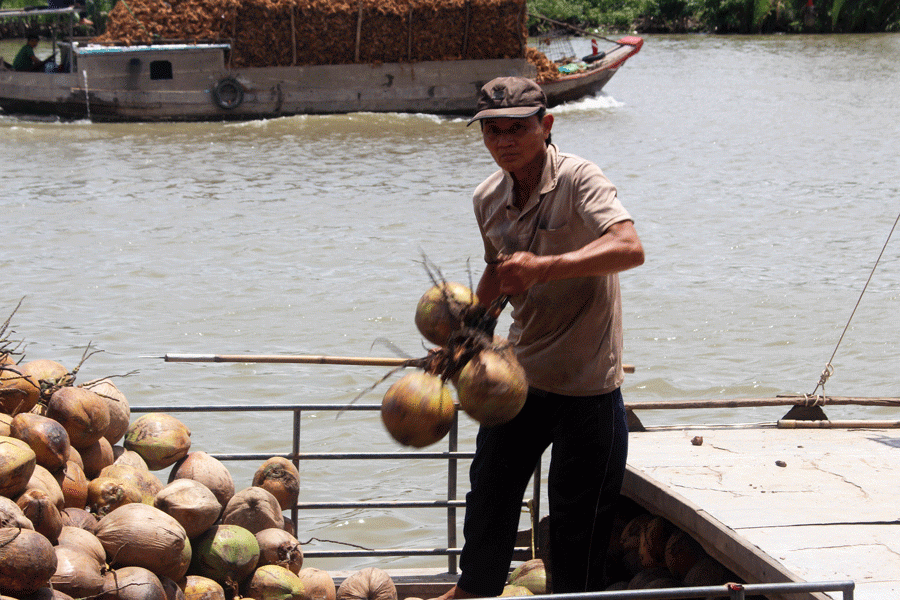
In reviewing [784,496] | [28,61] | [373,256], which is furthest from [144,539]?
[28,61]

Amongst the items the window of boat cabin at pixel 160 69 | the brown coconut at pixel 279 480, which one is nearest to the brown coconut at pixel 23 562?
the brown coconut at pixel 279 480

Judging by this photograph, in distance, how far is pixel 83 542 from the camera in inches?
107

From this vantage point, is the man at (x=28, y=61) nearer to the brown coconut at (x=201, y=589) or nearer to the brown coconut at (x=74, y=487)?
the brown coconut at (x=74, y=487)

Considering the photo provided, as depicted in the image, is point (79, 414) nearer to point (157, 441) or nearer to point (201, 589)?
point (157, 441)

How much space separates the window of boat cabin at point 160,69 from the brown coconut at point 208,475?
19731 millimetres

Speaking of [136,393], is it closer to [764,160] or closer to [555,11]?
[764,160]

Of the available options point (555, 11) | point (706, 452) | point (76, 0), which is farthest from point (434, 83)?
point (555, 11)

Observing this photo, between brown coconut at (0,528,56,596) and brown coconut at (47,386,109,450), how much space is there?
751 mm

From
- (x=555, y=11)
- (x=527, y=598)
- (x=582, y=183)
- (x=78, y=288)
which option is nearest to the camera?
(x=527, y=598)

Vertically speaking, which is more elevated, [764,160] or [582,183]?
[582,183]

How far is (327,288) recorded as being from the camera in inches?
412

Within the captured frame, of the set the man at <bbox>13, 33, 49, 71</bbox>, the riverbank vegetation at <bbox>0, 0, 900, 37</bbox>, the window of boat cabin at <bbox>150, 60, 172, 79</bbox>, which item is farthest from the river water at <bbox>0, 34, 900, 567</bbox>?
the riverbank vegetation at <bbox>0, 0, 900, 37</bbox>

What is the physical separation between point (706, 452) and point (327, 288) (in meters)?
7.34

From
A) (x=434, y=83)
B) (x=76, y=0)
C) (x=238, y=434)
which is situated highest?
(x=76, y=0)
